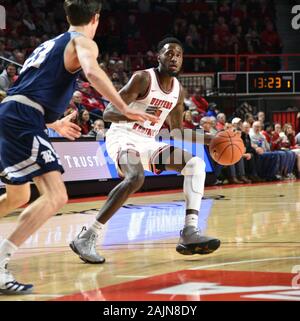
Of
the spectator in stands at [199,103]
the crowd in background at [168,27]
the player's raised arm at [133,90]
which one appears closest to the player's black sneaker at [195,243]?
the player's raised arm at [133,90]

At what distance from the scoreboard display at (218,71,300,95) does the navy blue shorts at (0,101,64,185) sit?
651 inches

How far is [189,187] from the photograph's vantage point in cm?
658

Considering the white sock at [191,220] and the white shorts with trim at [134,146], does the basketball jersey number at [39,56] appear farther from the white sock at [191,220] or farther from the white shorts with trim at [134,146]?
the white sock at [191,220]

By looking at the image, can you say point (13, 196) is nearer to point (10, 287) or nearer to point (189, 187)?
point (10, 287)

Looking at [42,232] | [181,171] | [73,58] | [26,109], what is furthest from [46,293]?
[42,232]

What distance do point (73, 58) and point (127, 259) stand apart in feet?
6.74

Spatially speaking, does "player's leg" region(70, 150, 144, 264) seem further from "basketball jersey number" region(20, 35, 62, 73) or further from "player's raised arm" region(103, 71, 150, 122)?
"basketball jersey number" region(20, 35, 62, 73)

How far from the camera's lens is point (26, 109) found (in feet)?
16.9

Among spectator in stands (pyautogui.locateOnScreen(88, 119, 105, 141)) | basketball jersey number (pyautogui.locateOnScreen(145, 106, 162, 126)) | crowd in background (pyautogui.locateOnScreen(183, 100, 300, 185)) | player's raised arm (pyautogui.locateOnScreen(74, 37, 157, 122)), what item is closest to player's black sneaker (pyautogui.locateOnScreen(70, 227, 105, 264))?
basketball jersey number (pyautogui.locateOnScreen(145, 106, 162, 126))

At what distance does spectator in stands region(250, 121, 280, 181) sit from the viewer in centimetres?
1753

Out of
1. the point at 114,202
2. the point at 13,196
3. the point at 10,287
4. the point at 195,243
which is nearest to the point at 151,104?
the point at 114,202
